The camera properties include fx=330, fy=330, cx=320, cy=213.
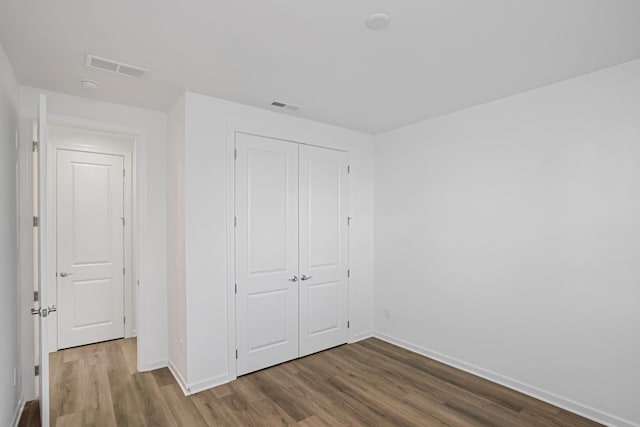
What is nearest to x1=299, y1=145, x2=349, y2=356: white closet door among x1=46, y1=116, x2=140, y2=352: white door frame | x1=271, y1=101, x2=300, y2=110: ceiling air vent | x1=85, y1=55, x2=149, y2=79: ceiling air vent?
x1=271, y1=101, x2=300, y2=110: ceiling air vent

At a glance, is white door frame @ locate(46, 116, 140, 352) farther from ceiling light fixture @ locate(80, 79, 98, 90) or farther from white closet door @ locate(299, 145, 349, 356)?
white closet door @ locate(299, 145, 349, 356)

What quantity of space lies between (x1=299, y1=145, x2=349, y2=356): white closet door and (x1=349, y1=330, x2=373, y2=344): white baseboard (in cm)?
11

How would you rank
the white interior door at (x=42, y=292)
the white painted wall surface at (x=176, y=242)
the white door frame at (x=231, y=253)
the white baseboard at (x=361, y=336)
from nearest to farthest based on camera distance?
1. the white interior door at (x=42, y=292)
2. the white painted wall surface at (x=176, y=242)
3. the white door frame at (x=231, y=253)
4. the white baseboard at (x=361, y=336)

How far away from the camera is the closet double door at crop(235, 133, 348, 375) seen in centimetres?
321

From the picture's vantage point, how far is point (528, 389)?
2818 mm

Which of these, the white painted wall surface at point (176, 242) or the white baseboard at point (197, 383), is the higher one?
the white painted wall surface at point (176, 242)

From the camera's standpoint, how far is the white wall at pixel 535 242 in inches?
93.7

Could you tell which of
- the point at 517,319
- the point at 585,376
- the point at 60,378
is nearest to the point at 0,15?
the point at 60,378

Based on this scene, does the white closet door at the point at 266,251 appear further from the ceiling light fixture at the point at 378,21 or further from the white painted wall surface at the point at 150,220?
the ceiling light fixture at the point at 378,21

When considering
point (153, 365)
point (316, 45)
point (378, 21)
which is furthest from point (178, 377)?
point (378, 21)

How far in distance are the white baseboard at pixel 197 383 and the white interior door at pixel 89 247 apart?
1.68m

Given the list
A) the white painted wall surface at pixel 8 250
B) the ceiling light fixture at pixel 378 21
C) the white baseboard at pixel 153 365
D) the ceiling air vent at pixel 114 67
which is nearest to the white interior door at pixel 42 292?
the white painted wall surface at pixel 8 250

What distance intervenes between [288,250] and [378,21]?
2330 mm

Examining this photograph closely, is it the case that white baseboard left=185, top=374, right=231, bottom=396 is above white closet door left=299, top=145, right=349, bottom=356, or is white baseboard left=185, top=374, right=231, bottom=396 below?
below
